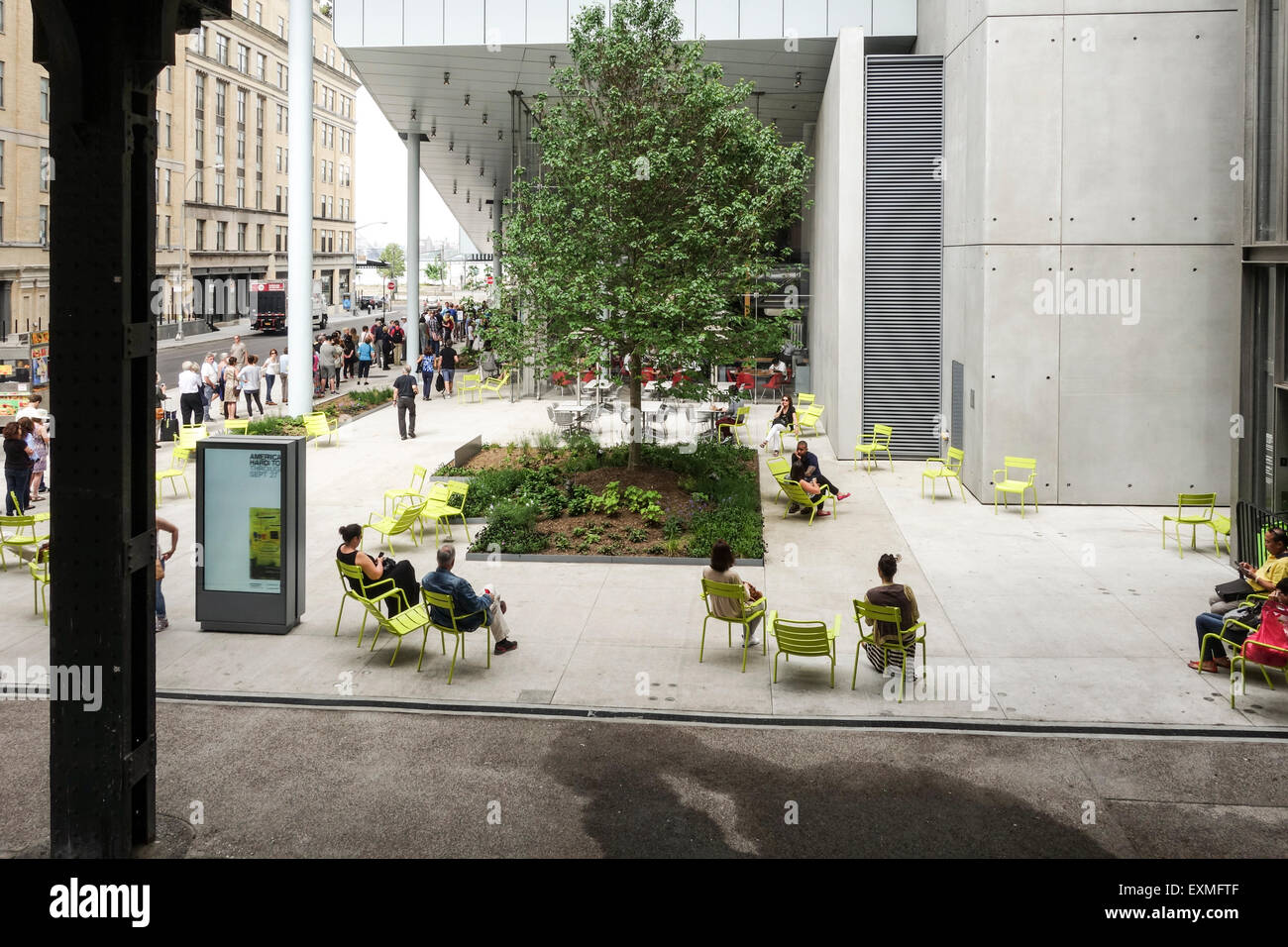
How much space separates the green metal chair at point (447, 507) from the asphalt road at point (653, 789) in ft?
22.9

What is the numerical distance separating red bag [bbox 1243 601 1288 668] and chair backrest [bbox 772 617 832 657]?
144 inches

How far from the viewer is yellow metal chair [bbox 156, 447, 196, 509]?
1950 cm

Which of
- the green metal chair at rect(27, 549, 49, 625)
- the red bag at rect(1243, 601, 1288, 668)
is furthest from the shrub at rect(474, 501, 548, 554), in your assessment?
the red bag at rect(1243, 601, 1288, 668)

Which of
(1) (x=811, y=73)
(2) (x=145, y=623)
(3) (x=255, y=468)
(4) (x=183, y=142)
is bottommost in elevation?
(2) (x=145, y=623)

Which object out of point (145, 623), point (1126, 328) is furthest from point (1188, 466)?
point (145, 623)

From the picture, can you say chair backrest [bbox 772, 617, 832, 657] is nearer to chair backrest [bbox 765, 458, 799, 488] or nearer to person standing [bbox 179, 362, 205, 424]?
chair backrest [bbox 765, 458, 799, 488]

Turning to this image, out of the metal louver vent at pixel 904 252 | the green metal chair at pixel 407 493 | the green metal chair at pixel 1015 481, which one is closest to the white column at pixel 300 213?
the green metal chair at pixel 407 493

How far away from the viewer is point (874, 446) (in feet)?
79.8

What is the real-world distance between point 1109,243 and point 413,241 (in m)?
27.2

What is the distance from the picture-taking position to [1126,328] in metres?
20.2

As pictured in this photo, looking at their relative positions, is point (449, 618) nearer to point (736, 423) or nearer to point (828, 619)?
point (828, 619)

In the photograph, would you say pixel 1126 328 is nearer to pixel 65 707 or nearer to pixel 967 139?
pixel 967 139

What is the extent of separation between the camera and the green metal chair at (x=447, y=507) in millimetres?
17359

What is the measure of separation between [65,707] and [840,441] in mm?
20767
